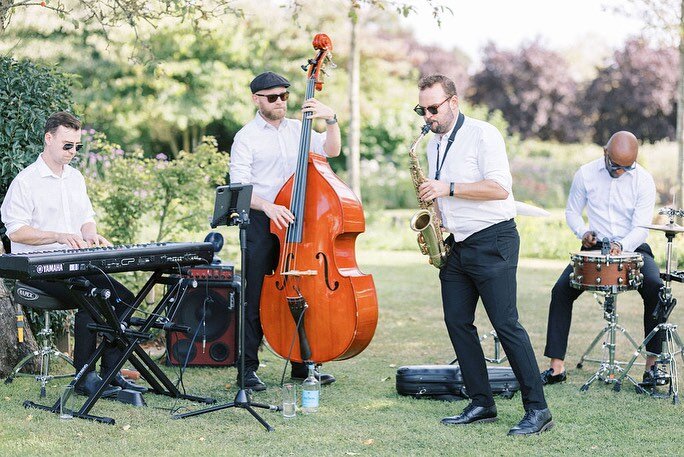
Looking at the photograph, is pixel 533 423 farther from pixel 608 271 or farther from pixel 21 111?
pixel 21 111

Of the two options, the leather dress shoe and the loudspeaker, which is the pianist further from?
the loudspeaker

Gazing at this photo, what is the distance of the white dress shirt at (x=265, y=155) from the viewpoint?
5.71m

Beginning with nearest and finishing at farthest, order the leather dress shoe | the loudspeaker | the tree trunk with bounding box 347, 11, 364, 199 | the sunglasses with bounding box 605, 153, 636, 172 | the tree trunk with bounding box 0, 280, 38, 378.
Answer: the leather dress shoe
the tree trunk with bounding box 0, 280, 38, 378
the sunglasses with bounding box 605, 153, 636, 172
the loudspeaker
the tree trunk with bounding box 347, 11, 364, 199

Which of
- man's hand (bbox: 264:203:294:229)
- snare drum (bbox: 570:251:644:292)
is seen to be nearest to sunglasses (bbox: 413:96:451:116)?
man's hand (bbox: 264:203:294:229)

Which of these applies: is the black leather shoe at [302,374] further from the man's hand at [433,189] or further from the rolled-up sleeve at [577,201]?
the rolled-up sleeve at [577,201]

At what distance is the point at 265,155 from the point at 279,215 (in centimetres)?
59

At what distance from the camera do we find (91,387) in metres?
5.44

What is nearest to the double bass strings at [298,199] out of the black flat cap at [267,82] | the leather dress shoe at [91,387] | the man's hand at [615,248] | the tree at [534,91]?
the black flat cap at [267,82]

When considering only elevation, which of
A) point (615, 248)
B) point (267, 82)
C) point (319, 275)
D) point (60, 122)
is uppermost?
point (267, 82)

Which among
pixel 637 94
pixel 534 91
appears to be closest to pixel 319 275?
pixel 637 94

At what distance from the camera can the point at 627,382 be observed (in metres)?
5.95

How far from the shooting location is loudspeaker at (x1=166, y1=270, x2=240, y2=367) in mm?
6211

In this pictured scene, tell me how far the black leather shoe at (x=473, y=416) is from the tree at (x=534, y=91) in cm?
2619

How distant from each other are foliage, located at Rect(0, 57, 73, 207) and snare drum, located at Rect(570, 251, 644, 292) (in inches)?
142
